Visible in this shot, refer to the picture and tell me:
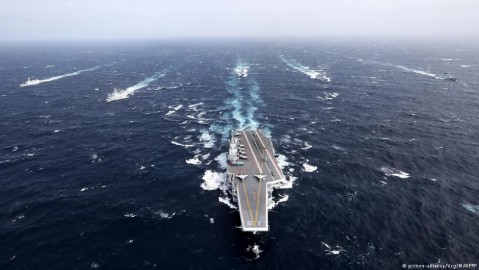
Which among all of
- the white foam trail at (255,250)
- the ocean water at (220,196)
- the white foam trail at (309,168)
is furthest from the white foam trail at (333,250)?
the white foam trail at (309,168)

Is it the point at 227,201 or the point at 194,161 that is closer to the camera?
the point at 227,201

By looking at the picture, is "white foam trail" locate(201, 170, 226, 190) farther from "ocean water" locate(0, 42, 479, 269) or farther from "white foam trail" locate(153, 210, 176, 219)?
"white foam trail" locate(153, 210, 176, 219)

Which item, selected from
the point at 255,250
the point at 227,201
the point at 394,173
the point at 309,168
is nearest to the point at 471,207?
the point at 394,173

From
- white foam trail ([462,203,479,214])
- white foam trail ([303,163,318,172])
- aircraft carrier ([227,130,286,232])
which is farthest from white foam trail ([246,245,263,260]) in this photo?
white foam trail ([462,203,479,214])

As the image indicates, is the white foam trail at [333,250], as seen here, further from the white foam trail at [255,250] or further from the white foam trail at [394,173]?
the white foam trail at [394,173]

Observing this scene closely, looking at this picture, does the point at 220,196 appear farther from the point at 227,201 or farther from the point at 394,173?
the point at 394,173

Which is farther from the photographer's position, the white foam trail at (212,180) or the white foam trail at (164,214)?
the white foam trail at (212,180)
